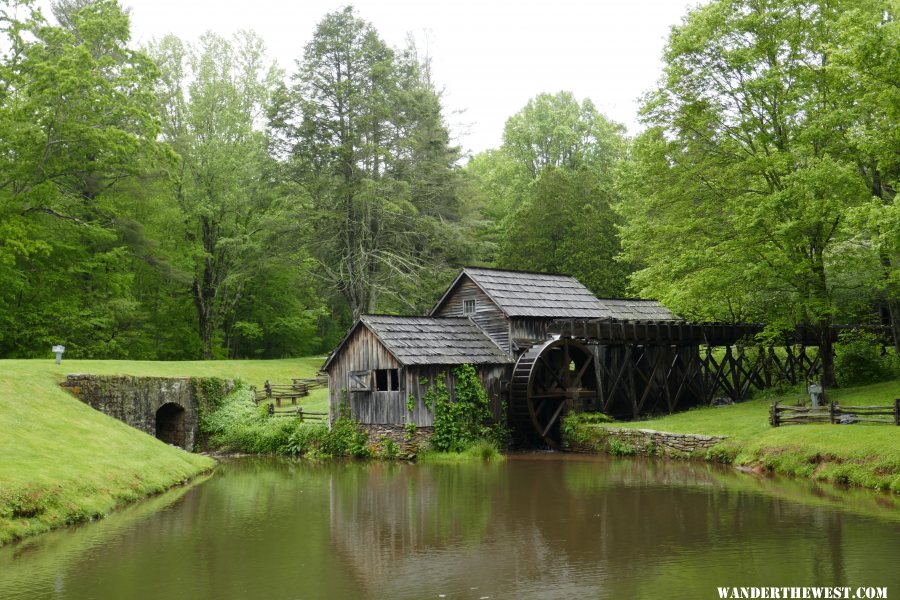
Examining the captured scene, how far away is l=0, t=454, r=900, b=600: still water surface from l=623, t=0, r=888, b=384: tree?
27.1ft

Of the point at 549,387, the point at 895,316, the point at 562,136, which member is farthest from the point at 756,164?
the point at 562,136

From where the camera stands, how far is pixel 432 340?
2716 cm

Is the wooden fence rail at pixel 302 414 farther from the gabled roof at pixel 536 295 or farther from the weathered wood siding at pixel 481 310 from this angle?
the weathered wood siding at pixel 481 310

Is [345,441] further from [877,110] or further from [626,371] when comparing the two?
[877,110]

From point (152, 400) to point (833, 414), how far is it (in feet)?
70.0

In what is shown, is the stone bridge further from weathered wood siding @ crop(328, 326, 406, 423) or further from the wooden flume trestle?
the wooden flume trestle

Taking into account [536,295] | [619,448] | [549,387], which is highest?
[536,295]

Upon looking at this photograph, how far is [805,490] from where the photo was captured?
17.0 m

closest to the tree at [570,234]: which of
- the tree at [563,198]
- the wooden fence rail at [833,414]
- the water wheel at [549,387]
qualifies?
the tree at [563,198]

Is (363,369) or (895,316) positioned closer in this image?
(895,316)

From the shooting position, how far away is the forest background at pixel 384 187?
971 inches

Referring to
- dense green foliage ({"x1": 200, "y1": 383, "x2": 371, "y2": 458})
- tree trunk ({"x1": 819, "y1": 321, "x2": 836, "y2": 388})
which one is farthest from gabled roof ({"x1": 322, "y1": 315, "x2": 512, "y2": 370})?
tree trunk ({"x1": 819, "y1": 321, "x2": 836, "y2": 388})

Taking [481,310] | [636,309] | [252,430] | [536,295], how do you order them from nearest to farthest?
[252,430] < [481,310] < [536,295] < [636,309]

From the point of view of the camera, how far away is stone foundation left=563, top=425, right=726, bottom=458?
74.2 ft
